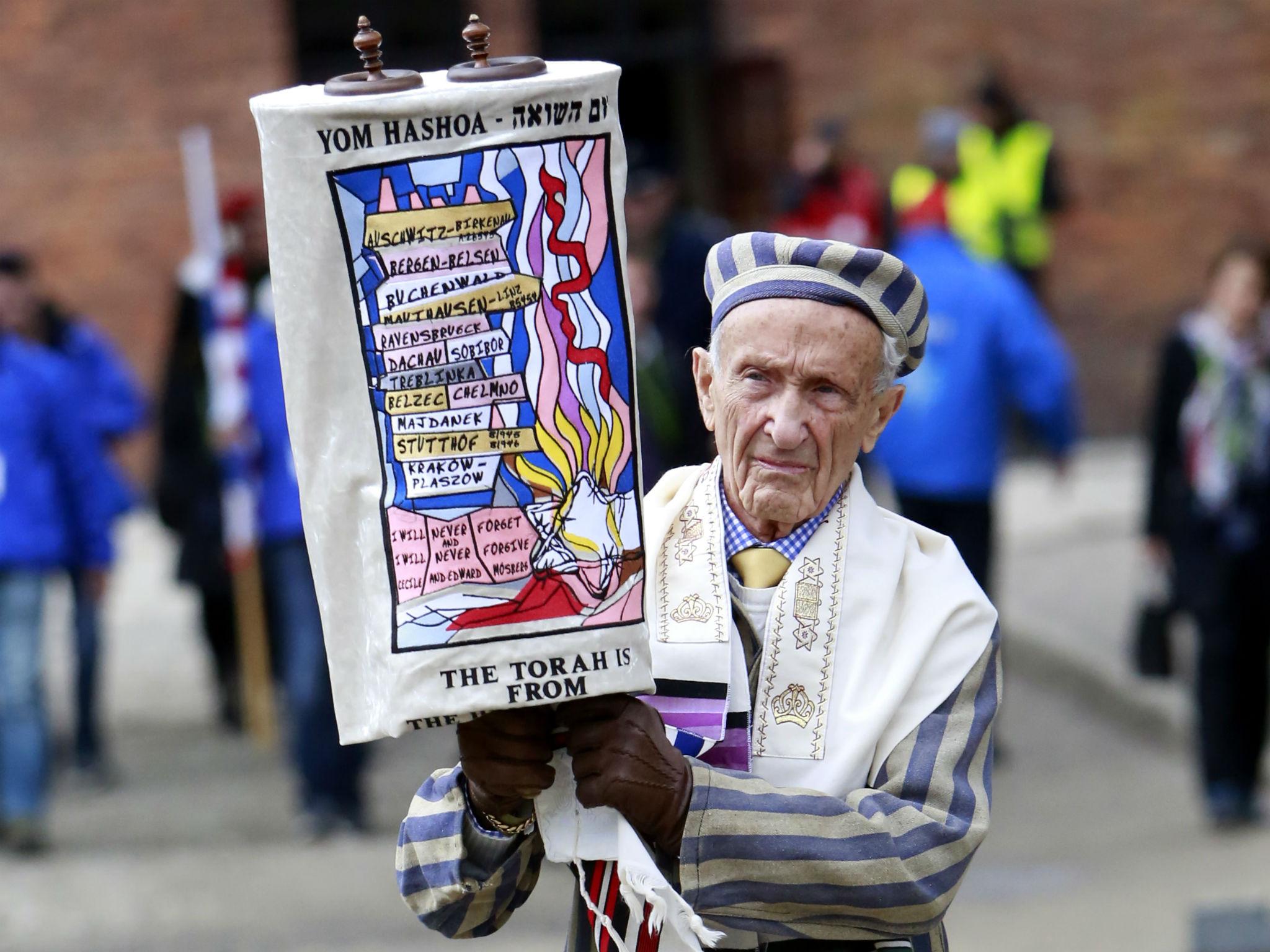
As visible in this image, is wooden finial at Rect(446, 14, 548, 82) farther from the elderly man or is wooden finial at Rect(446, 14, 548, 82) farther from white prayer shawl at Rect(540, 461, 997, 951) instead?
white prayer shawl at Rect(540, 461, 997, 951)

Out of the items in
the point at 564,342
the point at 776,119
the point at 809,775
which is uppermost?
the point at 564,342

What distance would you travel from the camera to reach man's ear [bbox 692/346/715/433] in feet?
8.45

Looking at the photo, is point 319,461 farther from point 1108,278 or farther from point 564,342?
point 1108,278

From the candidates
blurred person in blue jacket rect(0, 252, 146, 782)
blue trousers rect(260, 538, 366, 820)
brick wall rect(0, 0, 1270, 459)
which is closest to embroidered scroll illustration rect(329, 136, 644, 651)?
blue trousers rect(260, 538, 366, 820)

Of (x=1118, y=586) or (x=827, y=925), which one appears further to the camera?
(x=1118, y=586)

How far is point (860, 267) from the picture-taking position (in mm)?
2393

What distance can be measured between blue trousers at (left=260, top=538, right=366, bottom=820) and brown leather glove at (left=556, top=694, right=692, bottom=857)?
4.52 meters

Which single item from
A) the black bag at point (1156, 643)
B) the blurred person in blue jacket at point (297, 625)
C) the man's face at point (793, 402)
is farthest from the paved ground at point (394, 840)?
the man's face at point (793, 402)

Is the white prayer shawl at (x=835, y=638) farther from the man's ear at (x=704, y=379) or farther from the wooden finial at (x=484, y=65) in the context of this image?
the wooden finial at (x=484, y=65)

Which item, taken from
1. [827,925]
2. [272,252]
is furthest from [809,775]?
[272,252]

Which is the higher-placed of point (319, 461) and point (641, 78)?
point (319, 461)

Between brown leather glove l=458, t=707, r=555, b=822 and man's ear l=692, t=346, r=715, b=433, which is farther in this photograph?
man's ear l=692, t=346, r=715, b=433

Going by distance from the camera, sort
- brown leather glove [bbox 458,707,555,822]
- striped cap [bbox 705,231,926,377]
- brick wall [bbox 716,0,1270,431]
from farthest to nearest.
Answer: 1. brick wall [bbox 716,0,1270,431]
2. striped cap [bbox 705,231,926,377]
3. brown leather glove [bbox 458,707,555,822]

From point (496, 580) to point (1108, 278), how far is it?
11468mm
